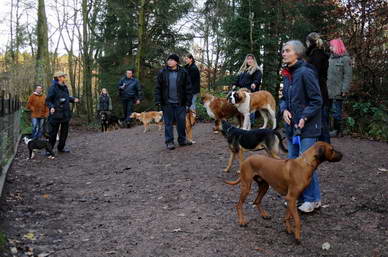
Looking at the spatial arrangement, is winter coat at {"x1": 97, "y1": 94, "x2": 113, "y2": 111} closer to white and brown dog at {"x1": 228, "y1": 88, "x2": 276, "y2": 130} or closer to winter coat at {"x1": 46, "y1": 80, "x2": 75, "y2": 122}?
winter coat at {"x1": 46, "y1": 80, "x2": 75, "y2": 122}

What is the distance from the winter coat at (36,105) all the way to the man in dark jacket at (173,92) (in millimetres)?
5043

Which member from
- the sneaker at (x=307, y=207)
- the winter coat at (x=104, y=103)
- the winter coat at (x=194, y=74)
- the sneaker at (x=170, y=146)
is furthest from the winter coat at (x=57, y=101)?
the winter coat at (x=104, y=103)

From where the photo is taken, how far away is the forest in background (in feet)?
39.7

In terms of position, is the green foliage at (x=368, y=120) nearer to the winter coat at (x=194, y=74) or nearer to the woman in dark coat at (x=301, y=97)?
the winter coat at (x=194, y=74)

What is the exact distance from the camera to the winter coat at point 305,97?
4.70 m

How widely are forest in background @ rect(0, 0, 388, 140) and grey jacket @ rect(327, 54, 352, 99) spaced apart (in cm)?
240

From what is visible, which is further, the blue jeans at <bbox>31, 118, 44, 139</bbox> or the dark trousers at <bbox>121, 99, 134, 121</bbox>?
the dark trousers at <bbox>121, 99, 134, 121</bbox>

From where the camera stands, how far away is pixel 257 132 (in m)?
6.70

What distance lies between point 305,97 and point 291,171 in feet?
3.27

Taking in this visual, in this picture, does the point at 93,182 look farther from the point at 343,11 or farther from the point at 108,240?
the point at 343,11

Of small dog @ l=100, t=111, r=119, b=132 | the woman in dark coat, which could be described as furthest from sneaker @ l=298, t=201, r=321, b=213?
small dog @ l=100, t=111, r=119, b=132

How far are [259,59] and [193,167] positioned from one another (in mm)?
8629

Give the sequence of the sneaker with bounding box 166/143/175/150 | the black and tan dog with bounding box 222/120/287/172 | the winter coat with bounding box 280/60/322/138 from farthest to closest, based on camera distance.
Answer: the sneaker with bounding box 166/143/175/150, the black and tan dog with bounding box 222/120/287/172, the winter coat with bounding box 280/60/322/138

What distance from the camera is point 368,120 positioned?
38.5 feet
